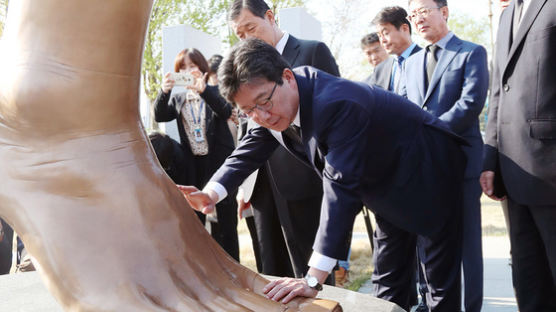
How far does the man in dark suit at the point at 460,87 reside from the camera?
275 centimetres

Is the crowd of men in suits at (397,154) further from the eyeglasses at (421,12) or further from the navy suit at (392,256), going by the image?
the eyeglasses at (421,12)

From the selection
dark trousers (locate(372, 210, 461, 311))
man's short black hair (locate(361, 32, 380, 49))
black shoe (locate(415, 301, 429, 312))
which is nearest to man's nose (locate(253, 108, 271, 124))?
dark trousers (locate(372, 210, 461, 311))

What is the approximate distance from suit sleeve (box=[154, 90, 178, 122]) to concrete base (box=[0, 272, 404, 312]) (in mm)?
1360

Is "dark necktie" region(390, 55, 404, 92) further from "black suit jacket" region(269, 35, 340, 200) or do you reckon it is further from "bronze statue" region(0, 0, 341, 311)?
"bronze statue" region(0, 0, 341, 311)

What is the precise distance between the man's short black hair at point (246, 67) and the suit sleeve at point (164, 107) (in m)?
1.71

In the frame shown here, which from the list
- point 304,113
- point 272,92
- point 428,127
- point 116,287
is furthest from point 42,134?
point 428,127

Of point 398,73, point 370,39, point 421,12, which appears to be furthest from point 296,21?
point 421,12

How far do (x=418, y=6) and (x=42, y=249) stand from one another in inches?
91.0

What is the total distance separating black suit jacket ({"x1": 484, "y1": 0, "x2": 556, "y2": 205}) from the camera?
1.95 meters

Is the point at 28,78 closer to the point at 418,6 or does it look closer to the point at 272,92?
the point at 272,92

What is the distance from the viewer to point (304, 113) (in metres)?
1.84

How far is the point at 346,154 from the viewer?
1.73m

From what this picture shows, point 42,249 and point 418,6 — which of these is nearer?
point 42,249

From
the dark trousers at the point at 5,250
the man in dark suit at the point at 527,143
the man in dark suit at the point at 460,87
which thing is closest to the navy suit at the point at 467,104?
the man in dark suit at the point at 460,87
